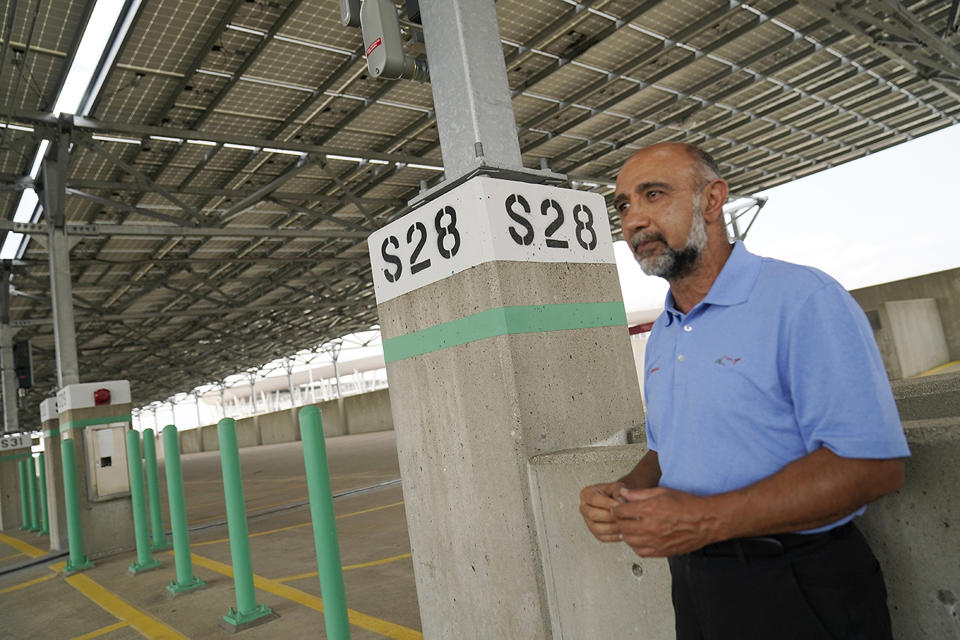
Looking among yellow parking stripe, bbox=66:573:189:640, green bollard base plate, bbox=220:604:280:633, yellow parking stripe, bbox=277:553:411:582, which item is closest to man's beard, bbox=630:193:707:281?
green bollard base plate, bbox=220:604:280:633

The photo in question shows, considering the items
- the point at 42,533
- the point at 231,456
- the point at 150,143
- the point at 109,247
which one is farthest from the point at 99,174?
the point at 231,456

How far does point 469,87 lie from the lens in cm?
307

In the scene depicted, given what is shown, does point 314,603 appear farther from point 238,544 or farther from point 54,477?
point 54,477

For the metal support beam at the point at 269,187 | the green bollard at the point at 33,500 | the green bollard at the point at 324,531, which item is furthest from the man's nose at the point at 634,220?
the green bollard at the point at 33,500

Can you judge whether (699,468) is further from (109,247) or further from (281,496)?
(109,247)

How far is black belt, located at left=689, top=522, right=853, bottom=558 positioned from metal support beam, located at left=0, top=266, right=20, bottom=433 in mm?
19029

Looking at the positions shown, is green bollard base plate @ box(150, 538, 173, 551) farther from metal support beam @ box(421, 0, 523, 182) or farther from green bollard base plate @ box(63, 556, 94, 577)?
metal support beam @ box(421, 0, 523, 182)

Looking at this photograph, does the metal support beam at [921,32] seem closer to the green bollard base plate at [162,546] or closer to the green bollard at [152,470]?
the green bollard at [152,470]

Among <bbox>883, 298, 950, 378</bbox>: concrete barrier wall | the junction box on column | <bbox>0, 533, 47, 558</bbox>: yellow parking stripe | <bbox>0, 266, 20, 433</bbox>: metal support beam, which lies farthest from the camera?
<bbox>0, 266, 20, 433</bbox>: metal support beam

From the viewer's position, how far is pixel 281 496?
1257 centimetres

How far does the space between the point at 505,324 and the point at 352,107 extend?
985cm

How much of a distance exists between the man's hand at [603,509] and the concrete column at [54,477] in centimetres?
934

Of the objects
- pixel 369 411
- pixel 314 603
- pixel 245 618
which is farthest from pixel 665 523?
pixel 369 411

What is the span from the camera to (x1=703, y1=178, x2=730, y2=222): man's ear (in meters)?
1.74
